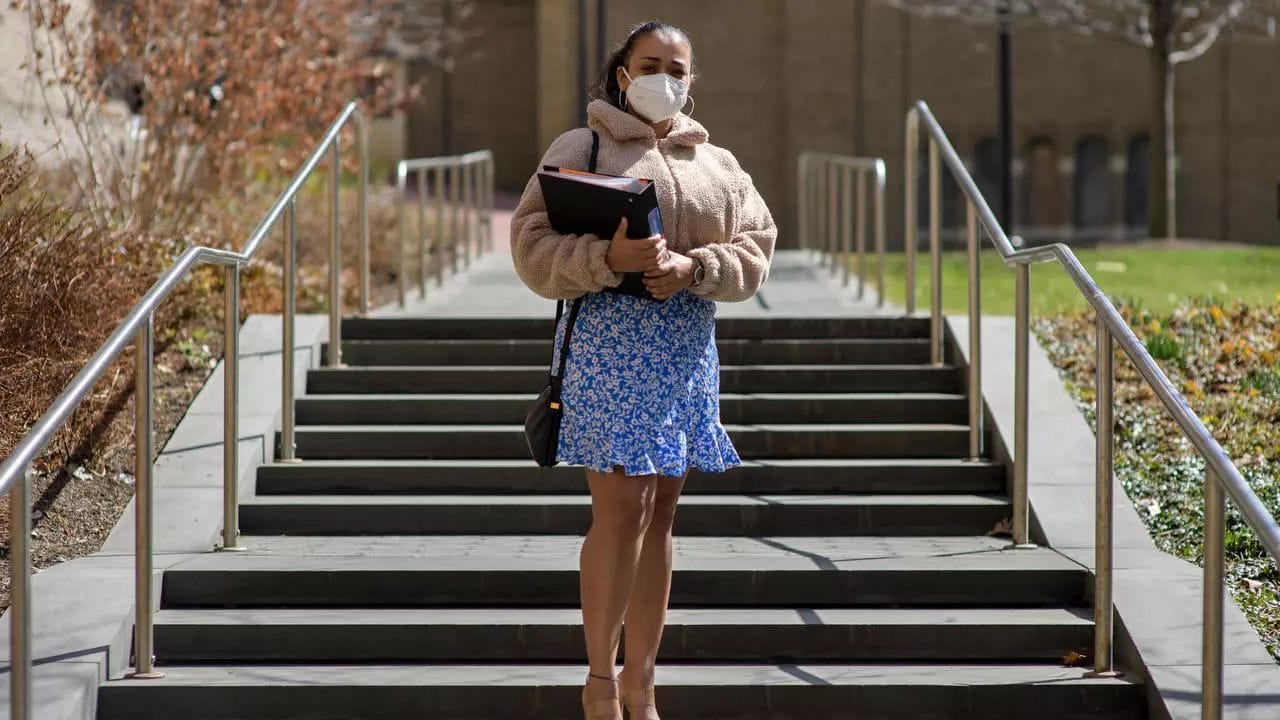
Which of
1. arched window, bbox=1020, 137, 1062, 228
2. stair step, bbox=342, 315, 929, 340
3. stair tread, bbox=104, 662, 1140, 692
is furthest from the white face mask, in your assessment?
arched window, bbox=1020, 137, 1062, 228

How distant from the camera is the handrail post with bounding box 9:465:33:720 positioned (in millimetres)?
3477

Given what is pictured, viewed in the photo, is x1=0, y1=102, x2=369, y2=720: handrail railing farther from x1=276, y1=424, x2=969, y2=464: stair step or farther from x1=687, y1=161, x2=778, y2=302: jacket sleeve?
x1=687, y1=161, x2=778, y2=302: jacket sleeve

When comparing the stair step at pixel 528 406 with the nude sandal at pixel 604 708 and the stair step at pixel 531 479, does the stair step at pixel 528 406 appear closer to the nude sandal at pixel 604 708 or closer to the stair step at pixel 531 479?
the stair step at pixel 531 479

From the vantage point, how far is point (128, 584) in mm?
4930

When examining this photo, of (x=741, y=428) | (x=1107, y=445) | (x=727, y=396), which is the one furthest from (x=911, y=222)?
(x=1107, y=445)

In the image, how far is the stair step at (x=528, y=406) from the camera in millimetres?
6750

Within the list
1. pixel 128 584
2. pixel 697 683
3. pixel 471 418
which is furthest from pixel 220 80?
pixel 697 683

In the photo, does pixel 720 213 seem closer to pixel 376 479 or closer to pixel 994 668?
pixel 994 668

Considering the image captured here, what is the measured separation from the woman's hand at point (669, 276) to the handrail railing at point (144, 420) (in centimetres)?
142

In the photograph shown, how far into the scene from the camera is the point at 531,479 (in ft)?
20.4

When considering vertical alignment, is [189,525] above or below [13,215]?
below

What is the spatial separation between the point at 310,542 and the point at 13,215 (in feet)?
5.43

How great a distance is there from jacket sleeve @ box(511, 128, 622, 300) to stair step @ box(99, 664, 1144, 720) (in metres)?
1.27

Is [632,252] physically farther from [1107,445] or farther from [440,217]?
[440,217]
